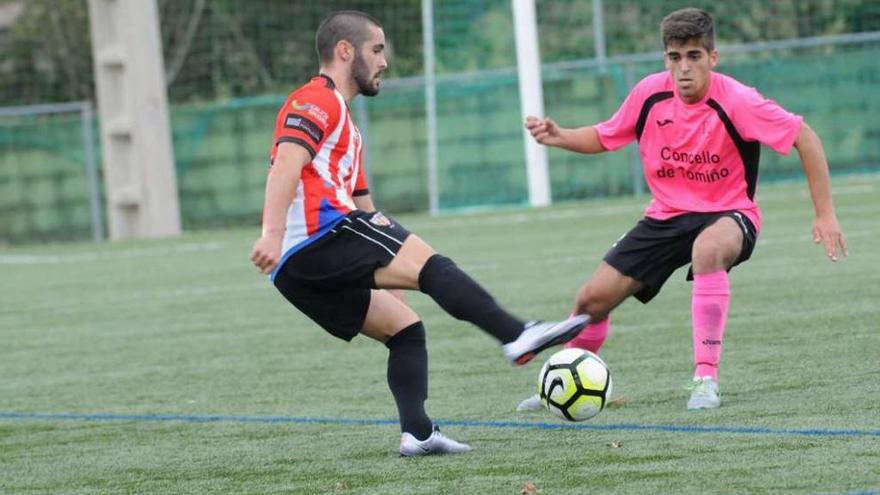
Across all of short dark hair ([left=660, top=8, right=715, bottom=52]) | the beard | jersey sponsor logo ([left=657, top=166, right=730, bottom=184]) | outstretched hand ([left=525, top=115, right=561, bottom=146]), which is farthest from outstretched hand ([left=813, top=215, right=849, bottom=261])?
the beard

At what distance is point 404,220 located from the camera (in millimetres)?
21531

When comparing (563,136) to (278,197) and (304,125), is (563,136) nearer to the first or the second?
(304,125)

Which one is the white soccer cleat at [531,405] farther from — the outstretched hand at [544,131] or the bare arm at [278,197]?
the bare arm at [278,197]

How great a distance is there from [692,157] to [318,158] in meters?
1.71

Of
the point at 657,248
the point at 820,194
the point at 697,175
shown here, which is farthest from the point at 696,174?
the point at 820,194

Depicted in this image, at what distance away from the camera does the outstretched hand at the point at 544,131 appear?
23.0 feet

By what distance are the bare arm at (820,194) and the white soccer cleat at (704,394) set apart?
64cm

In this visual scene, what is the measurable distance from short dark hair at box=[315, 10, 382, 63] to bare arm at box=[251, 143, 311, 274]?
1.52 ft

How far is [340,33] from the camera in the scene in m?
5.98

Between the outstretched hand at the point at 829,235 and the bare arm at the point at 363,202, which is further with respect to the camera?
the outstretched hand at the point at 829,235

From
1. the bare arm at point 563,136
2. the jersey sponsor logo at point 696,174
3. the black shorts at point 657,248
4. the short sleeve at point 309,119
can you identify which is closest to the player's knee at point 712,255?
the black shorts at point 657,248

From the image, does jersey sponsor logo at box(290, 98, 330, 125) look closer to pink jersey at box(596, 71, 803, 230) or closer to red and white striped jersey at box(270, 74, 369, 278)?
red and white striped jersey at box(270, 74, 369, 278)

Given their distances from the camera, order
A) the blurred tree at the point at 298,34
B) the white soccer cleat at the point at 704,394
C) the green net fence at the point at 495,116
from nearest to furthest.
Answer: the white soccer cleat at the point at 704,394, the green net fence at the point at 495,116, the blurred tree at the point at 298,34

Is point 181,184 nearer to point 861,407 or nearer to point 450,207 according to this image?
point 450,207
